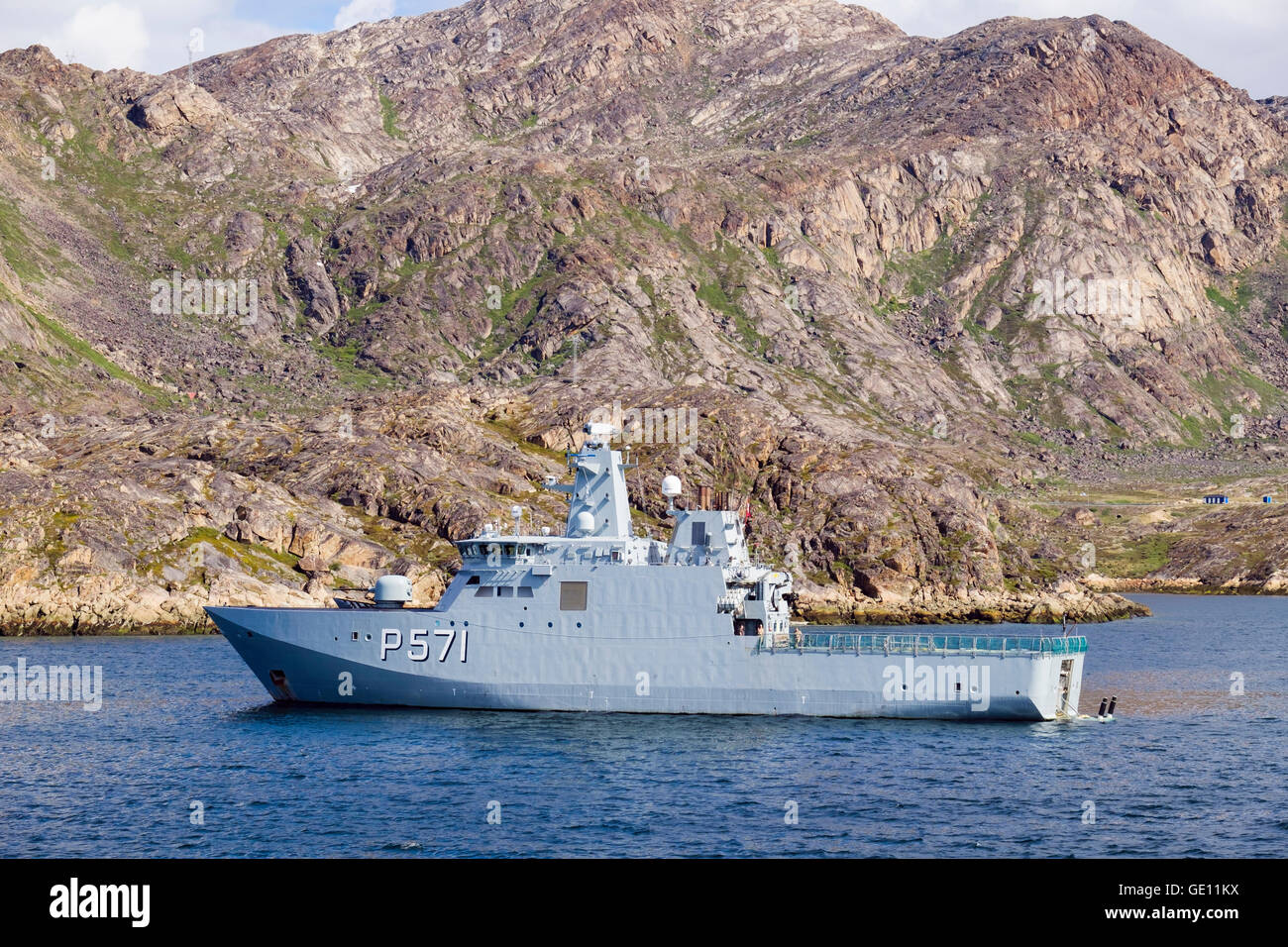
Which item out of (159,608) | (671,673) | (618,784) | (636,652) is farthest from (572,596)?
(159,608)

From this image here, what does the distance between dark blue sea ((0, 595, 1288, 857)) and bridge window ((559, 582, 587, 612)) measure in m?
4.28

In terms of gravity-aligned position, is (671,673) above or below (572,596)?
below

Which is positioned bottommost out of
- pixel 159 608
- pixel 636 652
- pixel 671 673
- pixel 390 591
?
pixel 671 673

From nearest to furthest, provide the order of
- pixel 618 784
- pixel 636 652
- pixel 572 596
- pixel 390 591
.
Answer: pixel 618 784 → pixel 636 652 → pixel 572 596 → pixel 390 591

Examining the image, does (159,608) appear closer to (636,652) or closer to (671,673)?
(636,652)

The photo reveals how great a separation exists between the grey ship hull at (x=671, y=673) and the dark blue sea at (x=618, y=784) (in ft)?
2.35

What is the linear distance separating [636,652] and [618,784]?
1028 cm

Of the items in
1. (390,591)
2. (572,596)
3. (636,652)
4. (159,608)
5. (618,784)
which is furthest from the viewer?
(159,608)

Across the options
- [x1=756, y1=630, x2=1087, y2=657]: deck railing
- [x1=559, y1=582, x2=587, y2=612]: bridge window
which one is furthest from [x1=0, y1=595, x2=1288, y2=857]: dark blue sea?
[x1=559, y1=582, x2=587, y2=612]: bridge window

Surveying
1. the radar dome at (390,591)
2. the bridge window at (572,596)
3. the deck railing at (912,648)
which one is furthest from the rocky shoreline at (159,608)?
the deck railing at (912,648)

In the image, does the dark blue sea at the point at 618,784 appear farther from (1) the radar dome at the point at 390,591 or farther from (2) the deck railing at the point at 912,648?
(1) the radar dome at the point at 390,591

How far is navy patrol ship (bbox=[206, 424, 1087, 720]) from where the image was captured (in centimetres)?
4894

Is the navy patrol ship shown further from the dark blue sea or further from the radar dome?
the dark blue sea

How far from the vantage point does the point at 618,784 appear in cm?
3925
